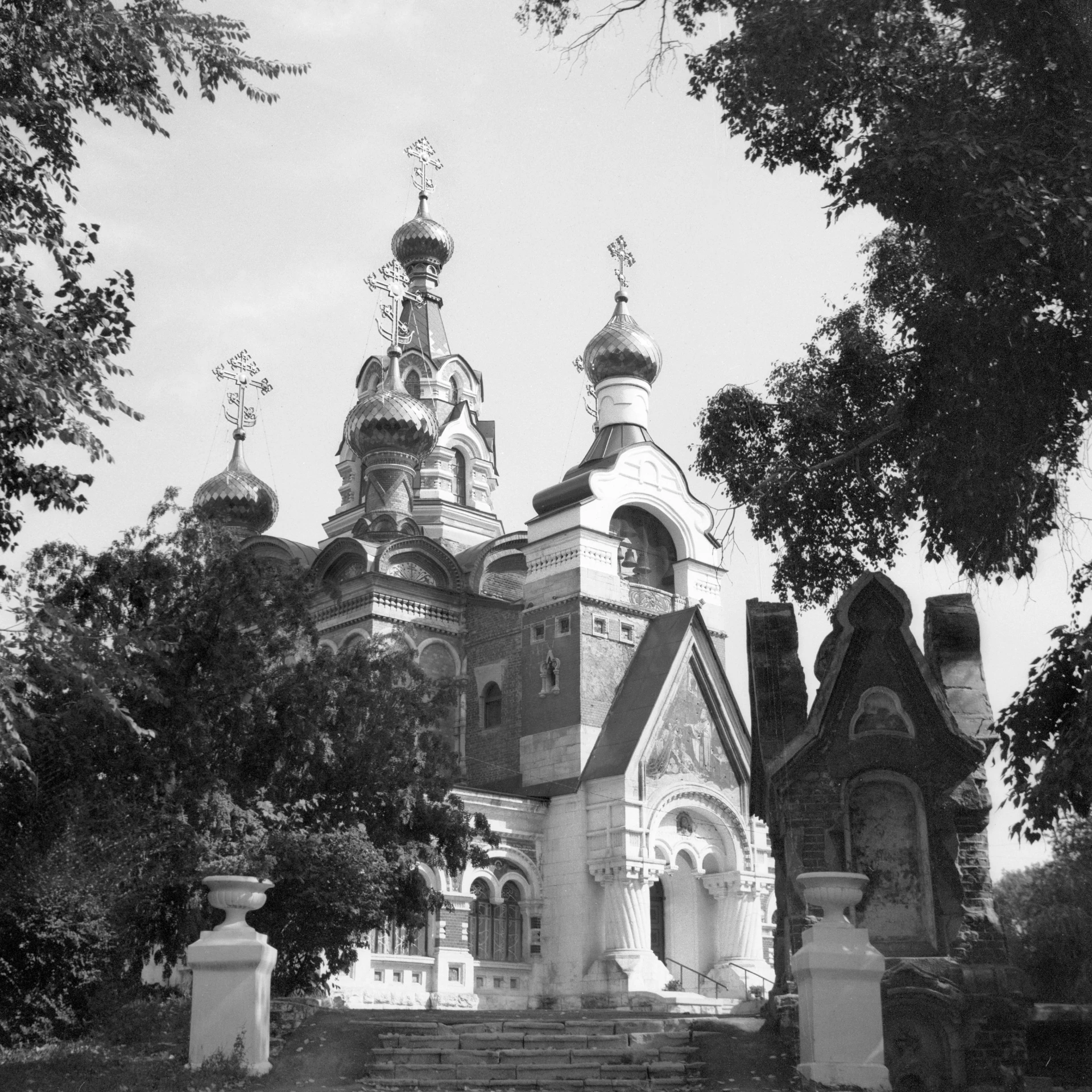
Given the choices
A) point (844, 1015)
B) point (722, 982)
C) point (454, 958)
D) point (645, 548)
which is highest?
point (645, 548)

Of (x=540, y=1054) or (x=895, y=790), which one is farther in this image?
(x=895, y=790)

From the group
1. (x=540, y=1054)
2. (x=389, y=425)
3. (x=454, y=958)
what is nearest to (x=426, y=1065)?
(x=540, y=1054)

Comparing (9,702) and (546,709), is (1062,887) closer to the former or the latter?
(546,709)

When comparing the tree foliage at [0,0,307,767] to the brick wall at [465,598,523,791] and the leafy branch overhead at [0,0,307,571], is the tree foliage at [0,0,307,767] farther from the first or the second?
the brick wall at [465,598,523,791]

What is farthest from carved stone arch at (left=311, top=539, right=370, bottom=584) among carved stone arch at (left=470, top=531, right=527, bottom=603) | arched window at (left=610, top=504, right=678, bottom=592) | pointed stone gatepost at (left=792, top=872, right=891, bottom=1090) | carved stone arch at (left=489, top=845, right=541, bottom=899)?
pointed stone gatepost at (left=792, top=872, right=891, bottom=1090)

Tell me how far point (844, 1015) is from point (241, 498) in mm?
23723

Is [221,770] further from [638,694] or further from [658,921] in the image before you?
[658,921]

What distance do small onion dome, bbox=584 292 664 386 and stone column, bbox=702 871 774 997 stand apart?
9.46 meters

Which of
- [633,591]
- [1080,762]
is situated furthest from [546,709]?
[1080,762]

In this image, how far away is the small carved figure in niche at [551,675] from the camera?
24375mm

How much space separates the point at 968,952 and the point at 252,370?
25.4 m

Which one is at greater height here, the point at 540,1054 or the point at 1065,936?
the point at 1065,936

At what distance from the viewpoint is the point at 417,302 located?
118 ft

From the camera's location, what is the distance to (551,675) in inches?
965
